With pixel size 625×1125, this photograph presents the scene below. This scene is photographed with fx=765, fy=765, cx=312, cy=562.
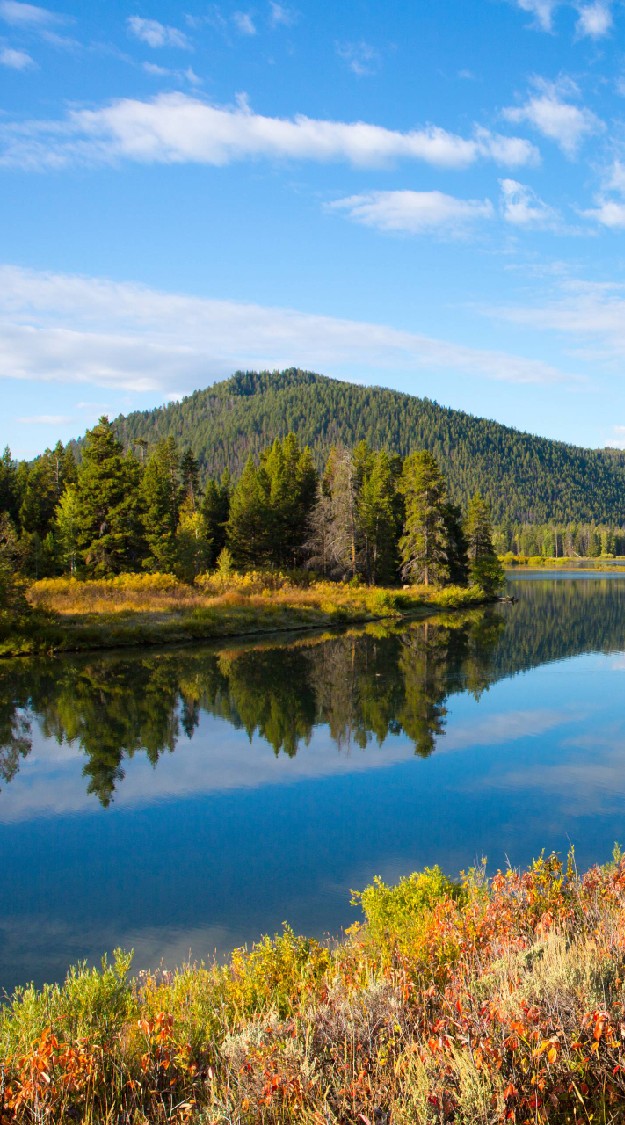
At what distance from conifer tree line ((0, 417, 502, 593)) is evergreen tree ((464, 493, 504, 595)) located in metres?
0.13

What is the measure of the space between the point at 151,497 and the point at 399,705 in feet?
118

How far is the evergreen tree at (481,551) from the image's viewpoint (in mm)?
74688

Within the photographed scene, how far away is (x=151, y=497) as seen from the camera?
55.9 meters

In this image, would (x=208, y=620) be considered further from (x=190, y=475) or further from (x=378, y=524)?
(x=190, y=475)

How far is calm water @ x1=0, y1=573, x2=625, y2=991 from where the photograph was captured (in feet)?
34.3

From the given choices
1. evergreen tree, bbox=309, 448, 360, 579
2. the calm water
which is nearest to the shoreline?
the calm water

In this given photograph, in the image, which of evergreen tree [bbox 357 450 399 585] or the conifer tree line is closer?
the conifer tree line

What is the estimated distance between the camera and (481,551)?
258 feet

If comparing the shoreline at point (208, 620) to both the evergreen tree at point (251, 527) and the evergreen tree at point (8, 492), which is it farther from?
the evergreen tree at point (8, 492)

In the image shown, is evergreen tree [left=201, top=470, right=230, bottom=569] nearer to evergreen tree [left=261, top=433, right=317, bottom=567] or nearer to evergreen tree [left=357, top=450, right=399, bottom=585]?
evergreen tree [left=261, top=433, right=317, bottom=567]

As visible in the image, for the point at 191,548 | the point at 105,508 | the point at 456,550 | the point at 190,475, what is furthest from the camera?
the point at 190,475

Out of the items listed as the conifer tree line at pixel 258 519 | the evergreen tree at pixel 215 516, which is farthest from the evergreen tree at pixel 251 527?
the evergreen tree at pixel 215 516

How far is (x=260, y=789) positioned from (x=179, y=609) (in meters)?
28.2

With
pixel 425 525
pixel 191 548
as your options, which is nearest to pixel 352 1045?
pixel 191 548
